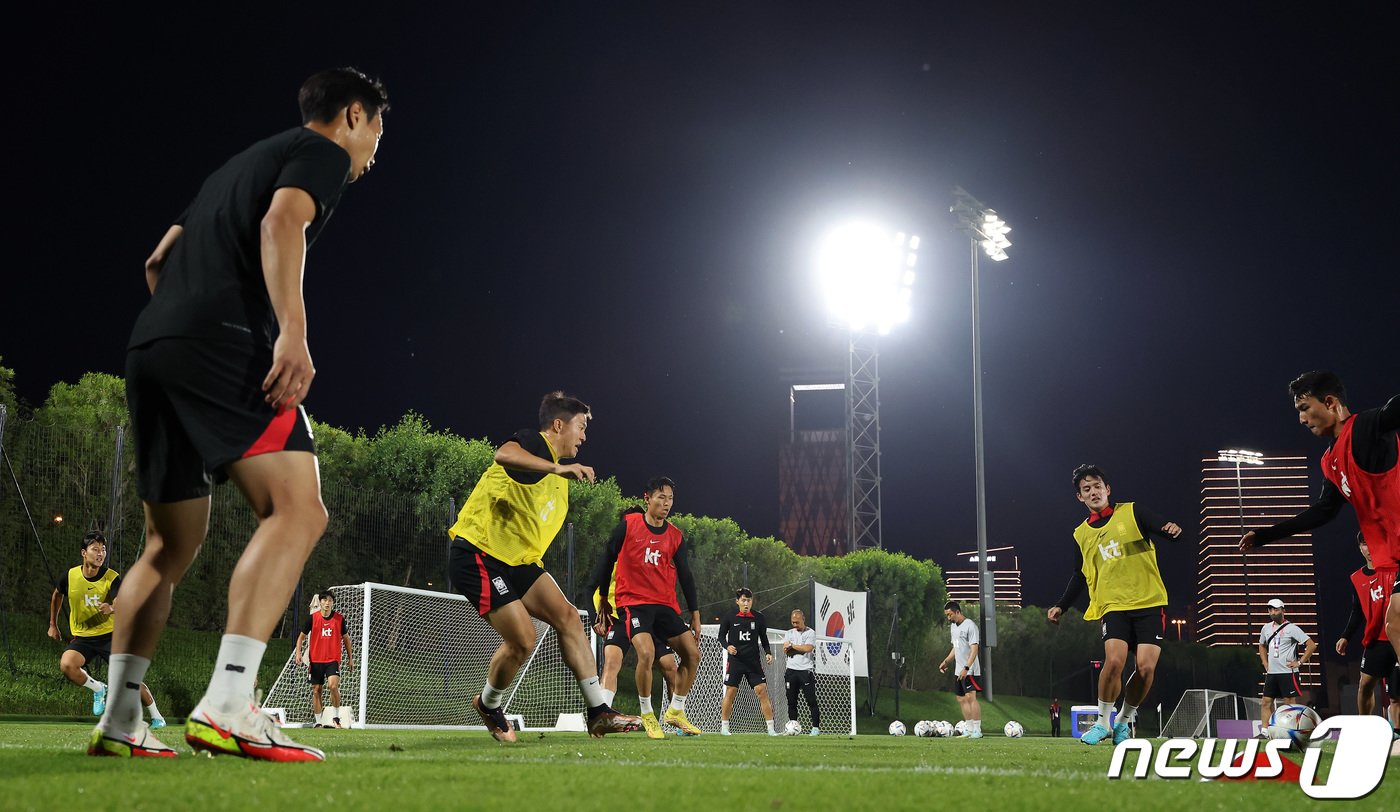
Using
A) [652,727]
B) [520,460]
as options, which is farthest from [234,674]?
[652,727]

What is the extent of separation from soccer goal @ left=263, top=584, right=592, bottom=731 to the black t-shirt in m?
13.4

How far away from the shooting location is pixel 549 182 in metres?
52.7

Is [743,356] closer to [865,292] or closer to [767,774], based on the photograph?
[865,292]

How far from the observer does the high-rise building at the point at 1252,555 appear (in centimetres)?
11494

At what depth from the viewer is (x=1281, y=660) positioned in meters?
16.6

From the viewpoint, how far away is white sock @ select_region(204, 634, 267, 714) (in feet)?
11.3

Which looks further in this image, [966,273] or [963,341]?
[963,341]

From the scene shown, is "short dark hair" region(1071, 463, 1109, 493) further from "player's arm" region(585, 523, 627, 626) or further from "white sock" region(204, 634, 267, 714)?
"white sock" region(204, 634, 267, 714)

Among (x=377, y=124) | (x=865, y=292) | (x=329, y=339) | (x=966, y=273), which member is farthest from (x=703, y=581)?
(x=377, y=124)

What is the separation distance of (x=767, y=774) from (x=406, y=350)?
5058cm

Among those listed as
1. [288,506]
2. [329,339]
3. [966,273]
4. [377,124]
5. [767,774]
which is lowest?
[767,774]

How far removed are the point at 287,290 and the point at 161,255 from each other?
0.87 m

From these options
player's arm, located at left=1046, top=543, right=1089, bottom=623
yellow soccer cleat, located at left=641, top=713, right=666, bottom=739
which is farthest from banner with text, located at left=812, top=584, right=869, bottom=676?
yellow soccer cleat, located at left=641, top=713, right=666, bottom=739

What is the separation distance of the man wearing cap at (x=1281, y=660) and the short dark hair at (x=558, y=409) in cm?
1226
